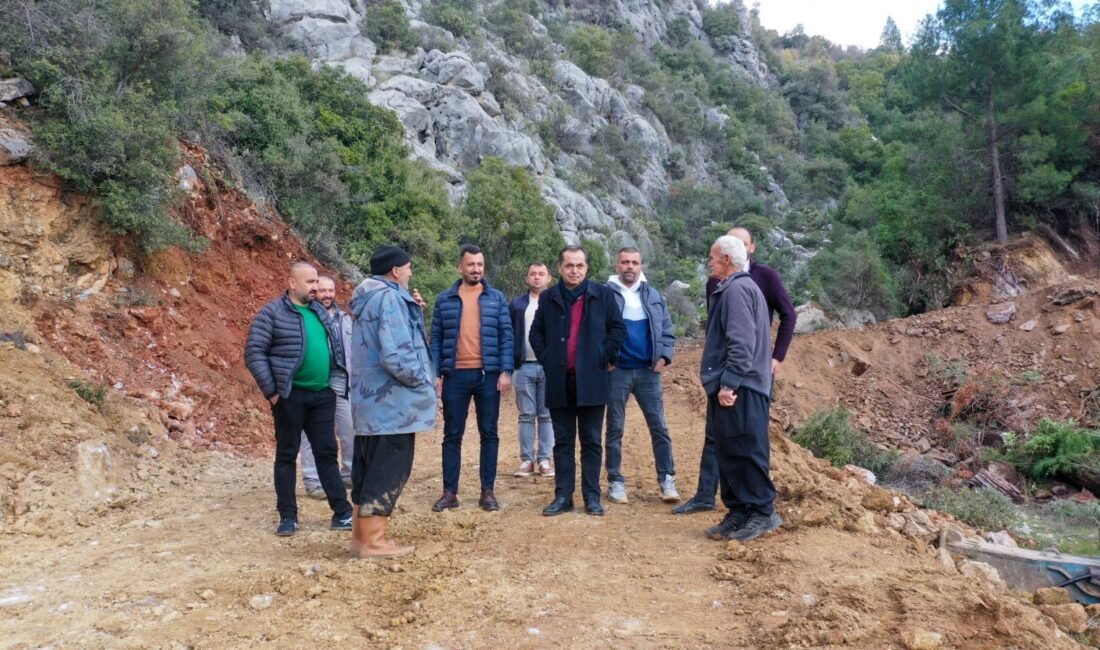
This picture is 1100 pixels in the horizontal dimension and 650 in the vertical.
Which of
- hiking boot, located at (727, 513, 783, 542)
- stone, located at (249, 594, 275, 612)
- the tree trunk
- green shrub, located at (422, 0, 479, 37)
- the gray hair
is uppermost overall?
green shrub, located at (422, 0, 479, 37)

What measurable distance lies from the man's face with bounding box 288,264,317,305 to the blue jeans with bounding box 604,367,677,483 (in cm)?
224

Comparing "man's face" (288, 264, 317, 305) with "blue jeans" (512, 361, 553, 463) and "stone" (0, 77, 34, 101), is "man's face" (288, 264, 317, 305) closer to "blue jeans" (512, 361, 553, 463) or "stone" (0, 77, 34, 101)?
"blue jeans" (512, 361, 553, 463)

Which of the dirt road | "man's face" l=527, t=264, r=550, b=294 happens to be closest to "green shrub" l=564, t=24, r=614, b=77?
"man's face" l=527, t=264, r=550, b=294

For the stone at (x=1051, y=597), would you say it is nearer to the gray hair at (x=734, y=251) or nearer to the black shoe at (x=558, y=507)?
the gray hair at (x=734, y=251)

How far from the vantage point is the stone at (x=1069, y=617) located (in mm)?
3770

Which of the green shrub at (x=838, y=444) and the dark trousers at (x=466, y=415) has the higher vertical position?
the dark trousers at (x=466, y=415)

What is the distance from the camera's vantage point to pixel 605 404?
518 centimetres

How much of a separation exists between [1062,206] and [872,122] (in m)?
35.3

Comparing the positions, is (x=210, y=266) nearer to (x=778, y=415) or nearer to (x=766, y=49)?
(x=778, y=415)

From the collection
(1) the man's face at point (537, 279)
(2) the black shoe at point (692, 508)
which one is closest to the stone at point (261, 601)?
(2) the black shoe at point (692, 508)

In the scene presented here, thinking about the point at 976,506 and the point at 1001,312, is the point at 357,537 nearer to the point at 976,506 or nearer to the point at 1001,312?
the point at 976,506

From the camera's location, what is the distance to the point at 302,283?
5020 millimetres

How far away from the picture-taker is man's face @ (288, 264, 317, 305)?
5020 millimetres

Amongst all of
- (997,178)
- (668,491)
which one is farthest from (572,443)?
(997,178)
